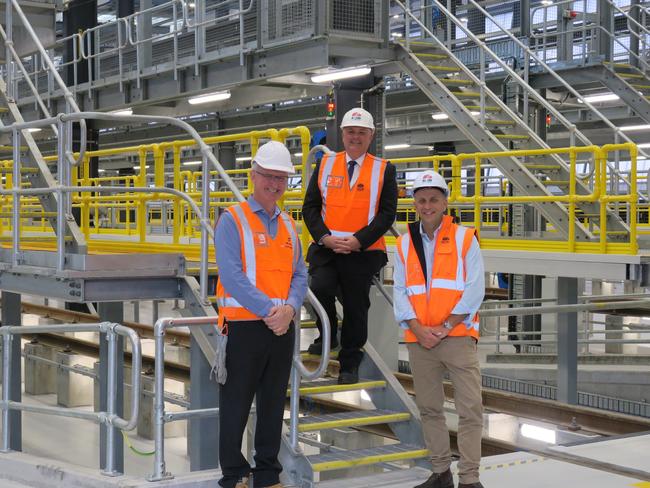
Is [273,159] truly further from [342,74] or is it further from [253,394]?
[342,74]

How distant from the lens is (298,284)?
4875mm

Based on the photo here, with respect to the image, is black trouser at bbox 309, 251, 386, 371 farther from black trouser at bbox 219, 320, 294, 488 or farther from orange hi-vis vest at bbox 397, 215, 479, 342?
black trouser at bbox 219, 320, 294, 488

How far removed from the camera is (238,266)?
15.1 ft

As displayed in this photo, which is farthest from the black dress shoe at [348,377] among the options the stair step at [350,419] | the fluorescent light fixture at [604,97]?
the fluorescent light fixture at [604,97]

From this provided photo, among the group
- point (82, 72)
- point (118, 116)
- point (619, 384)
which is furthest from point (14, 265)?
point (82, 72)

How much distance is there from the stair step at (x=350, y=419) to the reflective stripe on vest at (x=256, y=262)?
113cm

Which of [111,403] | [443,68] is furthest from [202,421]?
[443,68]

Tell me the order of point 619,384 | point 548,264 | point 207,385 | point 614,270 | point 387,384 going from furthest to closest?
point 619,384 < point 548,264 < point 614,270 < point 207,385 < point 387,384

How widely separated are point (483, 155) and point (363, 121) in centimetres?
506

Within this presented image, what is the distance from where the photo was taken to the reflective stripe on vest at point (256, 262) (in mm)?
4641

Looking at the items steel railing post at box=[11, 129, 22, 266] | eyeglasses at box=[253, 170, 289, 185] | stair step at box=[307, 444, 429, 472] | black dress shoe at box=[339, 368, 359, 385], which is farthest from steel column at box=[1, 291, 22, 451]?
eyeglasses at box=[253, 170, 289, 185]

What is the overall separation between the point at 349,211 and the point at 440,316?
114 cm

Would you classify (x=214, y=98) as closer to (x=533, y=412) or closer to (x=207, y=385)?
(x=533, y=412)

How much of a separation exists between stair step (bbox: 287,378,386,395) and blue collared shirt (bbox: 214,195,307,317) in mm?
1267
